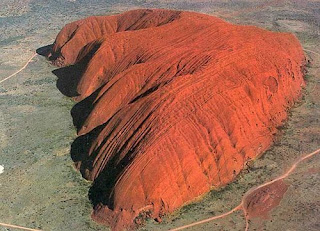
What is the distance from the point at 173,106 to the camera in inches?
1147

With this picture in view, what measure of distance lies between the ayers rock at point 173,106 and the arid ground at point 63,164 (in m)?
0.82

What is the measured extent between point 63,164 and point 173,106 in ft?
27.7

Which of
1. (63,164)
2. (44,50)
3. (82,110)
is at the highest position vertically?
(63,164)

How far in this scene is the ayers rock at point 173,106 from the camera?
26625mm

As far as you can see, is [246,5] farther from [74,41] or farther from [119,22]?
[74,41]

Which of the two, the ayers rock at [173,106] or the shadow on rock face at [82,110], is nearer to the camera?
the ayers rock at [173,106]

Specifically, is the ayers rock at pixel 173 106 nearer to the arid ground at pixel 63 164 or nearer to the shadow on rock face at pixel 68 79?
the shadow on rock face at pixel 68 79

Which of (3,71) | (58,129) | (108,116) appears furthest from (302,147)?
(3,71)

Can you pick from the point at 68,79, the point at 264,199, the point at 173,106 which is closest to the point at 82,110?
the point at 68,79

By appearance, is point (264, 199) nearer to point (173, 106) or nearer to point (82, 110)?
point (173, 106)

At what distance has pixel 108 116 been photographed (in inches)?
1316

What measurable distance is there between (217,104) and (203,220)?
800 cm

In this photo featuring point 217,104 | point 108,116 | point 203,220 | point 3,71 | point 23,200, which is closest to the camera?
point 203,220

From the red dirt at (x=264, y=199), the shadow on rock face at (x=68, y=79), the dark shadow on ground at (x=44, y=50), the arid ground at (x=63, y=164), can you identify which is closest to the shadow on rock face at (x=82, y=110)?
the arid ground at (x=63, y=164)
